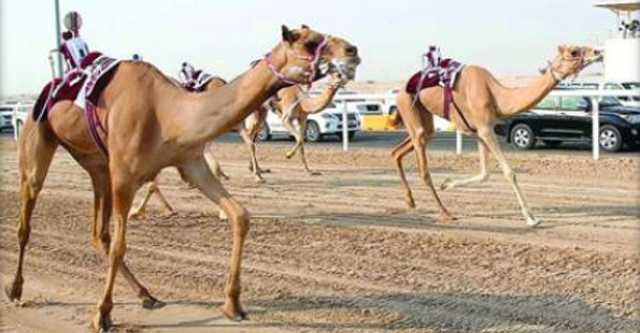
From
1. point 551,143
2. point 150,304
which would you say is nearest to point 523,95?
point 150,304

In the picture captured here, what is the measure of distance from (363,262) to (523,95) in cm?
419

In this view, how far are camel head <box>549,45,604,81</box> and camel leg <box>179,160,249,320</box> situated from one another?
6076mm

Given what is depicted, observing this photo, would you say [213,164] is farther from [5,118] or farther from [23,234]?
[5,118]

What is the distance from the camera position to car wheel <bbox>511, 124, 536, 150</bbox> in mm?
25922

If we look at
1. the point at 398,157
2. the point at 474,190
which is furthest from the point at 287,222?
the point at 474,190

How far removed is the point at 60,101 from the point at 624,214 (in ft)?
24.7

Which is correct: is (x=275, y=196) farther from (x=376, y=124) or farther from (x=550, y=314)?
(x=376, y=124)

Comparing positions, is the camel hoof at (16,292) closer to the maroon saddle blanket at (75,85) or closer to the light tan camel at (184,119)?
the light tan camel at (184,119)

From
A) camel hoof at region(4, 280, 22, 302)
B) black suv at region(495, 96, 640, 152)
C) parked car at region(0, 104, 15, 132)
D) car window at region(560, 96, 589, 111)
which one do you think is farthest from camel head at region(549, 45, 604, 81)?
parked car at region(0, 104, 15, 132)

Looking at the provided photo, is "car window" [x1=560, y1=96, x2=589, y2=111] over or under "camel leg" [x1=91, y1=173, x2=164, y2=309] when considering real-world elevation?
under

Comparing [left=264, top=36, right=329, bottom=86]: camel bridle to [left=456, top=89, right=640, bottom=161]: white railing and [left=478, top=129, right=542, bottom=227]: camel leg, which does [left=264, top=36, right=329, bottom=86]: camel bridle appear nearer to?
[left=478, top=129, right=542, bottom=227]: camel leg

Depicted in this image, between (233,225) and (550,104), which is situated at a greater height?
(233,225)

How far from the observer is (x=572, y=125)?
25.0 meters

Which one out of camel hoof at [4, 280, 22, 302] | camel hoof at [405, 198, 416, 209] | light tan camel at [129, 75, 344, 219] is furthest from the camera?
light tan camel at [129, 75, 344, 219]
